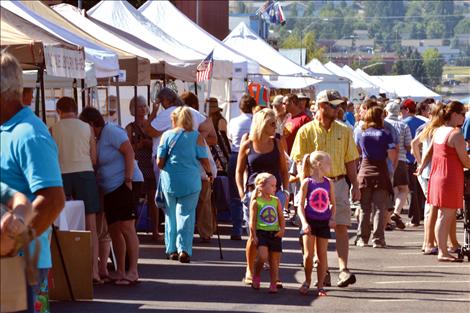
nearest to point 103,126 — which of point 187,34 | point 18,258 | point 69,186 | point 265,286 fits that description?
point 69,186

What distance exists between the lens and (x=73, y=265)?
10.7 meters

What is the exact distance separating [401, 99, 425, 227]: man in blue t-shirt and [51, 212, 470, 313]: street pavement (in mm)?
3968

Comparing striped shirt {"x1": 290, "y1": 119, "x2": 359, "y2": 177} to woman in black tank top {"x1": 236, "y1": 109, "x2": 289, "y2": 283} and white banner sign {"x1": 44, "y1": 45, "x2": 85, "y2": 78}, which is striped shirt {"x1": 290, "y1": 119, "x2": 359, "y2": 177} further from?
white banner sign {"x1": 44, "y1": 45, "x2": 85, "y2": 78}

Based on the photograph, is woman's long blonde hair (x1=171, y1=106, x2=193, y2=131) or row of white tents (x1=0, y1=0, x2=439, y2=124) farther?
woman's long blonde hair (x1=171, y1=106, x2=193, y2=131)

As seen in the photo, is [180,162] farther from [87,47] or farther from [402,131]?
[402,131]

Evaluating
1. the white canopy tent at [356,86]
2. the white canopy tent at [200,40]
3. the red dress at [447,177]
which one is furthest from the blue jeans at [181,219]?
the white canopy tent at [356,86]

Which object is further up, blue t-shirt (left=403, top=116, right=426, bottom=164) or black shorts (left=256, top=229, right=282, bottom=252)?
blue t-shirt (left=403, top=116, right=426, bottom=164)

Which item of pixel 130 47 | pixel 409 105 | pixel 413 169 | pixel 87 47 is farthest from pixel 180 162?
pixel 413 169

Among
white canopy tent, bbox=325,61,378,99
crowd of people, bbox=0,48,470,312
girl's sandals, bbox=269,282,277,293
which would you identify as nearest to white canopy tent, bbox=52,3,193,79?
crowd of people, bbox=0,48,470,312

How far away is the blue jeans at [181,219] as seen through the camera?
1391cm

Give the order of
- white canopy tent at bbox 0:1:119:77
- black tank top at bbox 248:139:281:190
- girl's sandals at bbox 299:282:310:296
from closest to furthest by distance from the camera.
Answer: girl's sandals at bbox 299:282:310:296 → black tank top at bbox 248:139:281:190 → white canopy tent at bbox 0:1:119:77

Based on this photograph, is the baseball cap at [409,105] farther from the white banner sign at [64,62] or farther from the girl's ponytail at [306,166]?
the girl's ponytail at [306,166]

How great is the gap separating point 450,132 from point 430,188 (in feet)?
2.57

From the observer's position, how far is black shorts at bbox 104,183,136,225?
1229cm
